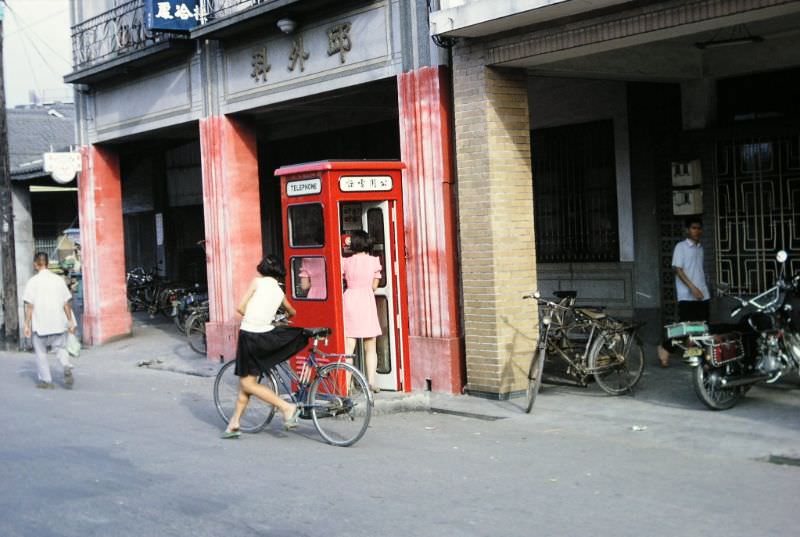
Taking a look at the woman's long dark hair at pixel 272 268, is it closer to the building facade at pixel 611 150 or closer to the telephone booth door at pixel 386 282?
the telephone booth door at pixel 386 282

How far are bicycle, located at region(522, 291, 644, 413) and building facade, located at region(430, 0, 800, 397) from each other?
1.60ft

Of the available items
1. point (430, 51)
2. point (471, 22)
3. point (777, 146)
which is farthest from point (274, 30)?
point (777, 146)

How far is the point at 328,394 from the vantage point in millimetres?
9555

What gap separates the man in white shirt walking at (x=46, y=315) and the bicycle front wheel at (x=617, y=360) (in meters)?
7.35

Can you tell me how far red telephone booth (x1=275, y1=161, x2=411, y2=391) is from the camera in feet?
37.7

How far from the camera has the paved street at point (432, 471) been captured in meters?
6.69

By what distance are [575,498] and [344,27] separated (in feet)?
26.9

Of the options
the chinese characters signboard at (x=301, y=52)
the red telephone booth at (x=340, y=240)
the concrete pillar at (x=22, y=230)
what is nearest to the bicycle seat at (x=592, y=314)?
the red telephone booth at (x=340, y=240)

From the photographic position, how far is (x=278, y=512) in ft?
23.0

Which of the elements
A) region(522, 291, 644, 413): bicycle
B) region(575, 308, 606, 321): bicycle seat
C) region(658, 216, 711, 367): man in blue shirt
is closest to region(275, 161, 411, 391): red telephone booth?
region(522, 291, 644, 413): bicycle

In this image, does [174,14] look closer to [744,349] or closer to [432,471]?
[744,349]

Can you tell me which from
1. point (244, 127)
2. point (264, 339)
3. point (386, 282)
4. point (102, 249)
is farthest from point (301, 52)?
point (102, 249)

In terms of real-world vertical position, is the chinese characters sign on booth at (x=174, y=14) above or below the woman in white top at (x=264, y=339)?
above

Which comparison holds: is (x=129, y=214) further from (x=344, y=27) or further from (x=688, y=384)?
(x=688, y=384)
